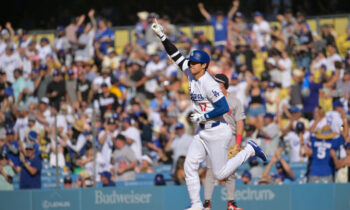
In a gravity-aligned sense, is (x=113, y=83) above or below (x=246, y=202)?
above

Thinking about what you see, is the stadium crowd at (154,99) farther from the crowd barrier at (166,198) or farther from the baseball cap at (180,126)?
the crowd barrier at (166,198)

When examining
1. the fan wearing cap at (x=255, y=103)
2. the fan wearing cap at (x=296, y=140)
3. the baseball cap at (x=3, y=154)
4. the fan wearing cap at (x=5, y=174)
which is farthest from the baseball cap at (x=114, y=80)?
the fan wearing cap at (x=296, y=140)

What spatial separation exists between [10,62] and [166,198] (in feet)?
31.2

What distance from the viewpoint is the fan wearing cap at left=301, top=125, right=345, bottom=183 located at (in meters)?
14.0

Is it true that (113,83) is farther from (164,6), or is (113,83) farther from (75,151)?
(164,6)

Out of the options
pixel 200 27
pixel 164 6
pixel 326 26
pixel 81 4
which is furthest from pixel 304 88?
pixel 81 4

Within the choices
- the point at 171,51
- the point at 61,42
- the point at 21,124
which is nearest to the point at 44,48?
the point at 61,42

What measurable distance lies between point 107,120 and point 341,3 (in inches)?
376

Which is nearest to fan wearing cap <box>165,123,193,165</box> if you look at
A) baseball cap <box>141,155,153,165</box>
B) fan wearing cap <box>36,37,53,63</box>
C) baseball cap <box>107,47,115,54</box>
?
Answer: baseball cap <box>141,155,153,165</box>

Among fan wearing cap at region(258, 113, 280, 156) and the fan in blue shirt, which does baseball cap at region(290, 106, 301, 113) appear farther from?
the fan in blue shirt

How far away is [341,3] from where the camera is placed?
2214cm

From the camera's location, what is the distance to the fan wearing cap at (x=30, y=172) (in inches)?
618

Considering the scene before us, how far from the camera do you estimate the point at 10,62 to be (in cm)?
2117

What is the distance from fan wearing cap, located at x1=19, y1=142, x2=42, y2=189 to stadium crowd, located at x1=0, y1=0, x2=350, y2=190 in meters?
0.02
